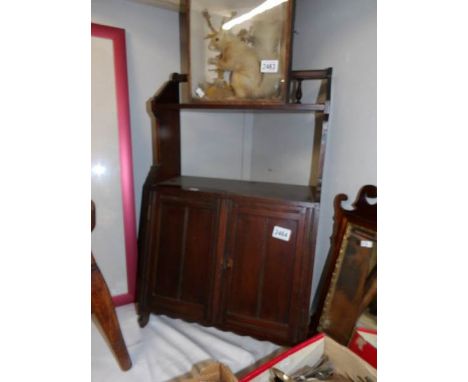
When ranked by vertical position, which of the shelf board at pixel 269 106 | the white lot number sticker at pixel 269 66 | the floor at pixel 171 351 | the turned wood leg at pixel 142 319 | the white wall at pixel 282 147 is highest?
the white lot number sticker at pixel 269 66

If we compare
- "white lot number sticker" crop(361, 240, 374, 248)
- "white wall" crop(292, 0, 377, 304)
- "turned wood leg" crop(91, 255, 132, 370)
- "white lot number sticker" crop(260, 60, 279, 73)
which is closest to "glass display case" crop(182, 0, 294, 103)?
"white lot number sticker" crop(260, 60, 279, 73)

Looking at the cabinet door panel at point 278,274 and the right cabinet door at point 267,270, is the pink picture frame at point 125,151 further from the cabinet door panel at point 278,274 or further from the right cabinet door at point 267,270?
the cabinet door panel at point 278,274

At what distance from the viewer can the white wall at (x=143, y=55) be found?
163 cm

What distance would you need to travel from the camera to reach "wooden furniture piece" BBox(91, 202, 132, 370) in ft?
3.83

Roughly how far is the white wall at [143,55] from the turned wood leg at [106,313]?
0.72 metres

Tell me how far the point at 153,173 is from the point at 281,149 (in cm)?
82

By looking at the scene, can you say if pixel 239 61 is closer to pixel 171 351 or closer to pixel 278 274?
pixel 278 274

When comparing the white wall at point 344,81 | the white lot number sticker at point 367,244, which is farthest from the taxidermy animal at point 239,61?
the white lot number sticker at point 367,244

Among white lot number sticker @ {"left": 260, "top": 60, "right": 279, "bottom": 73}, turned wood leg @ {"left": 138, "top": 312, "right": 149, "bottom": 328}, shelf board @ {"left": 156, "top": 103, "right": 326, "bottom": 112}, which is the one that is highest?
white lot number sticker @ {"left": 260, "top": 60, "right": 279, "bottom": 73}

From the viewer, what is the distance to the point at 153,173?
161 cm

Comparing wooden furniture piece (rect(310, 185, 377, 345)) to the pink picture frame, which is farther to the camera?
the pink picture frame

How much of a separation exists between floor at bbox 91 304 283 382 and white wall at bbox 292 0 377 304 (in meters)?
0.55

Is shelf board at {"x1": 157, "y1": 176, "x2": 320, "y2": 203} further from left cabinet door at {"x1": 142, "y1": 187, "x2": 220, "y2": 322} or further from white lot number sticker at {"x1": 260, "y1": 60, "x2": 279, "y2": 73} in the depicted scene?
white lot number sticker at {"x1": 260, "y1": 60, "x2": 279, "y2": 73}
